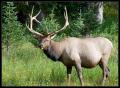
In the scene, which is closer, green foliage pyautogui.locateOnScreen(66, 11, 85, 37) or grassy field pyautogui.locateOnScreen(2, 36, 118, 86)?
grassy field pyautogui.locateOnScreen(2, 36, 118, 86)

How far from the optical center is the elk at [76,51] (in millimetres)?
13164

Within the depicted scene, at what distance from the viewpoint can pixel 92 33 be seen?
1977cm

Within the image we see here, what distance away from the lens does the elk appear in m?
13.2

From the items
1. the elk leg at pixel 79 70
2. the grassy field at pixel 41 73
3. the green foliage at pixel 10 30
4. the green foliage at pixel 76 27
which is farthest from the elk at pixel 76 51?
the green foliage at pixel 76 27

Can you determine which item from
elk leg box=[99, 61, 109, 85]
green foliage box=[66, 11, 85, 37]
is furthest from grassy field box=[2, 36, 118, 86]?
green foliage box=[66, 11, 85, 37]

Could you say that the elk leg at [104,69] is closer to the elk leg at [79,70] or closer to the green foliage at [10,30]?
the elk leg at [79,70]

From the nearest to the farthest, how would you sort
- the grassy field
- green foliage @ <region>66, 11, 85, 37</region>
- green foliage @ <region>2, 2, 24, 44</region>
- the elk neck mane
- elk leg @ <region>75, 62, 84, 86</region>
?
elk leg @ <region>75, 62, 84, 86</region>, the elk neck mane, the grassy field, green foliage @ <region>2, 2, 24, 44</region>, green foliage @ <region>66, 11, 85, 37</region>

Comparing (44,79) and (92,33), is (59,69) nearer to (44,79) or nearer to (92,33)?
(44,79)

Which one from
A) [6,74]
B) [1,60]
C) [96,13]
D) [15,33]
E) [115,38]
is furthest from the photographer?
[96,13]

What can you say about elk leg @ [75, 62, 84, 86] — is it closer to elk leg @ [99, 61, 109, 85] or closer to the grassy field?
the grassy field

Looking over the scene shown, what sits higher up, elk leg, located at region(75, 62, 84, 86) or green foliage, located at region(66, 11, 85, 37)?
green foliage, located at region(66, 11, 85, 37)

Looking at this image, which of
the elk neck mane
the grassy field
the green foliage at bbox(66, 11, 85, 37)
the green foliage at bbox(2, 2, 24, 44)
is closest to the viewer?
the elk neck mane

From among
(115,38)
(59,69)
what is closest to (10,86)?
(59,69)

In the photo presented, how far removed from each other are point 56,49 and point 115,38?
20.9 feet
